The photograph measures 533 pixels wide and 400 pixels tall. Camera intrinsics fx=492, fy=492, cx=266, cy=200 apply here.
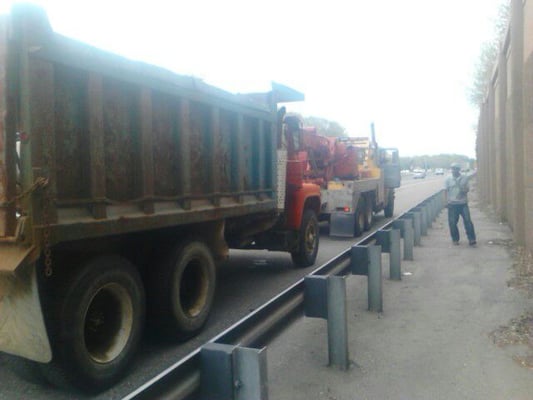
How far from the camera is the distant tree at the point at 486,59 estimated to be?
28.3m

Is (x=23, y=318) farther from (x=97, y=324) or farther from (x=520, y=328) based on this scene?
(x=520, y=328)

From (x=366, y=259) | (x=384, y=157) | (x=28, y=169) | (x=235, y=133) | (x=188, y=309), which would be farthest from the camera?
(x=384, y=157)

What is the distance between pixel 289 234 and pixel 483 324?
337 centimetres

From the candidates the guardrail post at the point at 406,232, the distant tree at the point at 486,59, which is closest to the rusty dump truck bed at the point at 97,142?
the guardrail post at the point at 406,232

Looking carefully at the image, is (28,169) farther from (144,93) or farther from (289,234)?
(289,234)

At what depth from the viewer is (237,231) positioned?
700 cm

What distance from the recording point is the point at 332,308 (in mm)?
4281

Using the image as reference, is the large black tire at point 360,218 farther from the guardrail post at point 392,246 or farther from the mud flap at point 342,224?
the guardrail post at point 392,246

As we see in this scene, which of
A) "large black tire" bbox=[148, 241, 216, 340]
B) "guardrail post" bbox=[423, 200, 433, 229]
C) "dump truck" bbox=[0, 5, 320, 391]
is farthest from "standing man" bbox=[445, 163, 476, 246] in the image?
"large black tire" bbox=[148, 241, 216, 340]

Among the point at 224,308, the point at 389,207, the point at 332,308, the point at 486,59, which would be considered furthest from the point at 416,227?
the point at 486,59

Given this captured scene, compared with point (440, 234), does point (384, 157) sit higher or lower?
higher

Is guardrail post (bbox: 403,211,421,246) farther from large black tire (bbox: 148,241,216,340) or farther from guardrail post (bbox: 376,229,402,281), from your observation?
large black tire (bbox: 148,241,216,340)

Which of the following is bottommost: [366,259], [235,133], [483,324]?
[483,324]

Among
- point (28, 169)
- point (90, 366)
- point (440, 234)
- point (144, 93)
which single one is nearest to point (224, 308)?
point (90, 366)
